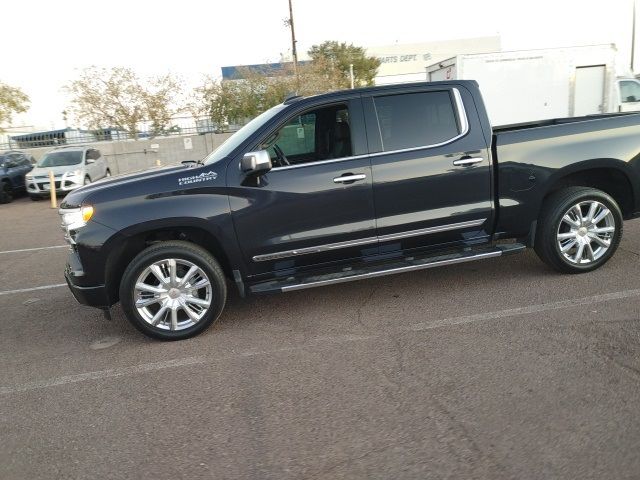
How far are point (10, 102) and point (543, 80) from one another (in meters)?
25.9

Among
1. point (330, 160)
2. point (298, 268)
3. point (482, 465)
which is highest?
point (330, 160)

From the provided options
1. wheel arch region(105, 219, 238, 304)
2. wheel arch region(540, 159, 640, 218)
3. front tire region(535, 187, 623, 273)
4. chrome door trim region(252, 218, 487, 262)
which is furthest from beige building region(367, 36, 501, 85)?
wheel arch region(105, 219, 238, 304)

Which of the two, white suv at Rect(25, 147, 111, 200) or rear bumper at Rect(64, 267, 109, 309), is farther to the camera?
white suv at Rect(25, 147, 111, 200)

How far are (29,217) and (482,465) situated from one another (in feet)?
43.1

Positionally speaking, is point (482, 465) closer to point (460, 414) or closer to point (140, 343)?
point (460, 414)

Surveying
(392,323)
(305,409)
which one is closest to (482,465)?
(305,409)

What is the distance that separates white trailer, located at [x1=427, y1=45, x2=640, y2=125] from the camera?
14.1m

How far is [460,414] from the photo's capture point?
120 inches

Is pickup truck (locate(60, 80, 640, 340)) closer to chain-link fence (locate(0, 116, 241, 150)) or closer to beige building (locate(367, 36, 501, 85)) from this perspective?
chain-link fence (locate(0, 116, 241, 150))

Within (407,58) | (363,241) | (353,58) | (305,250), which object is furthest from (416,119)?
(407,58)

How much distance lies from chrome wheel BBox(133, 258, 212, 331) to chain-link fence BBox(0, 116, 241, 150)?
67.6 feet

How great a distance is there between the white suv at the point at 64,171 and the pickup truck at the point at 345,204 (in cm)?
1273

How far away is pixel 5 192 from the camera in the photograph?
1625 cm

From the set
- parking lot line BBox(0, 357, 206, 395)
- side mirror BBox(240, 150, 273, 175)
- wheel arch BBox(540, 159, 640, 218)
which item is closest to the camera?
parking lot line BBox(0, 357, 206, 395)
